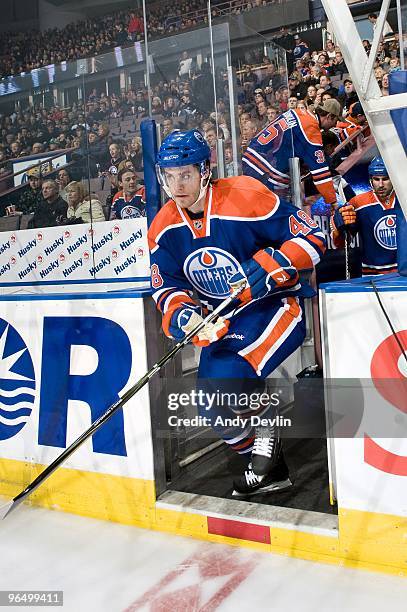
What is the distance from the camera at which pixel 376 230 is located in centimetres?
376

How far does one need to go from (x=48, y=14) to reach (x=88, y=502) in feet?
43.4

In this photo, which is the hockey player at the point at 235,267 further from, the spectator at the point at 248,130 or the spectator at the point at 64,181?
the spectator at the point at 64,181

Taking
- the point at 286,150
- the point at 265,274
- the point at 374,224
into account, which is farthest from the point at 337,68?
the point at 265,274

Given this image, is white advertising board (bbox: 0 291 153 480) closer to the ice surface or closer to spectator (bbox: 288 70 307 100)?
the ice surface

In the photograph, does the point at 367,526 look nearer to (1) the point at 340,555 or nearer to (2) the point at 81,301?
(1) the point at 340,555

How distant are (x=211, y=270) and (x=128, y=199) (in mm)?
3656

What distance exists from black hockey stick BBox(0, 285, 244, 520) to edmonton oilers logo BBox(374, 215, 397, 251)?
60.8 inches

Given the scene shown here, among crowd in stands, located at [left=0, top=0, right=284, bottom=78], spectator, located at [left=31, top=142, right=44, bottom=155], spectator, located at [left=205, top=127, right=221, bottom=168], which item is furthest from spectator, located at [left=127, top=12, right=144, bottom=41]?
spectator, located at [left=205, top=127, right=221, bottom=168]

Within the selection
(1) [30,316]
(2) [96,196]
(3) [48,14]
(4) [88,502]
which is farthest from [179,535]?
(3) [48,14]

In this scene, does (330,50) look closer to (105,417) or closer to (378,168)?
(378,168)

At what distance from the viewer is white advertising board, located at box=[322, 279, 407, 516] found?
6.87 ft

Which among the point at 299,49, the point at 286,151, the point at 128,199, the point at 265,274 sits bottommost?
the point at 265,274

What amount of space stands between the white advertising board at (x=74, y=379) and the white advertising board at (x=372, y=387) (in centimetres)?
79

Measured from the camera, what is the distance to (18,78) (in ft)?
23.4
